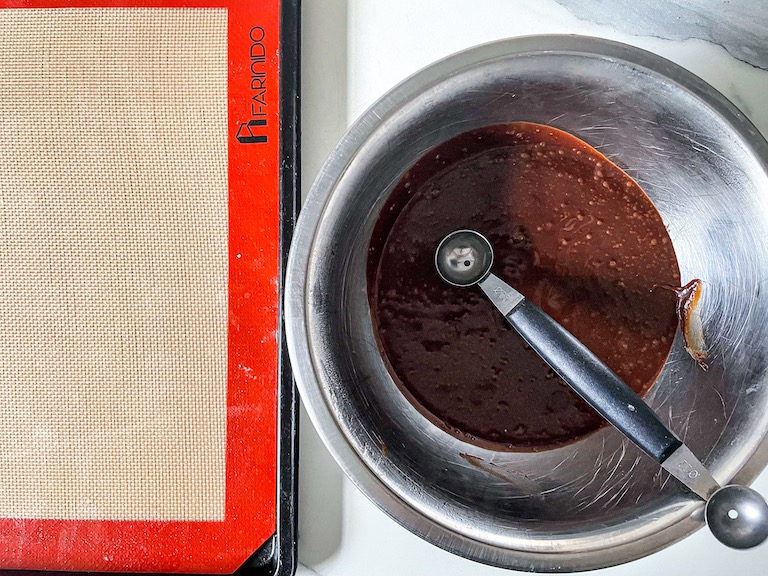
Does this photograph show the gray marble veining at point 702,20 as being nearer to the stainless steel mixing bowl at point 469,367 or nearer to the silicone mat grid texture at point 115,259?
the stainless steel mixing bowl at point 469,367

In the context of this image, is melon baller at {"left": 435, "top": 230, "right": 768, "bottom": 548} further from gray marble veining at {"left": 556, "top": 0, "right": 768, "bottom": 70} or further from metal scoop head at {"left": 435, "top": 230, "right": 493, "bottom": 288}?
gray marble veining at {"left": 556, "top": 0, "right": 768, "bottom": 70}

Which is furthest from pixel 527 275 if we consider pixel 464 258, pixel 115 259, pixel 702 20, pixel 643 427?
pixel 115 259

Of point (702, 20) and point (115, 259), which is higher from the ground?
point (702, 20)

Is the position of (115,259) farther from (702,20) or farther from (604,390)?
(702,20)

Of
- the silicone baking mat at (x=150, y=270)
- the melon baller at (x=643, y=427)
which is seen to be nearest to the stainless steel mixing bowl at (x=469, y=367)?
the melon baller at (x=643, y=427)

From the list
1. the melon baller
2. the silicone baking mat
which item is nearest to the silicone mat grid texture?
the silicone baking mat
